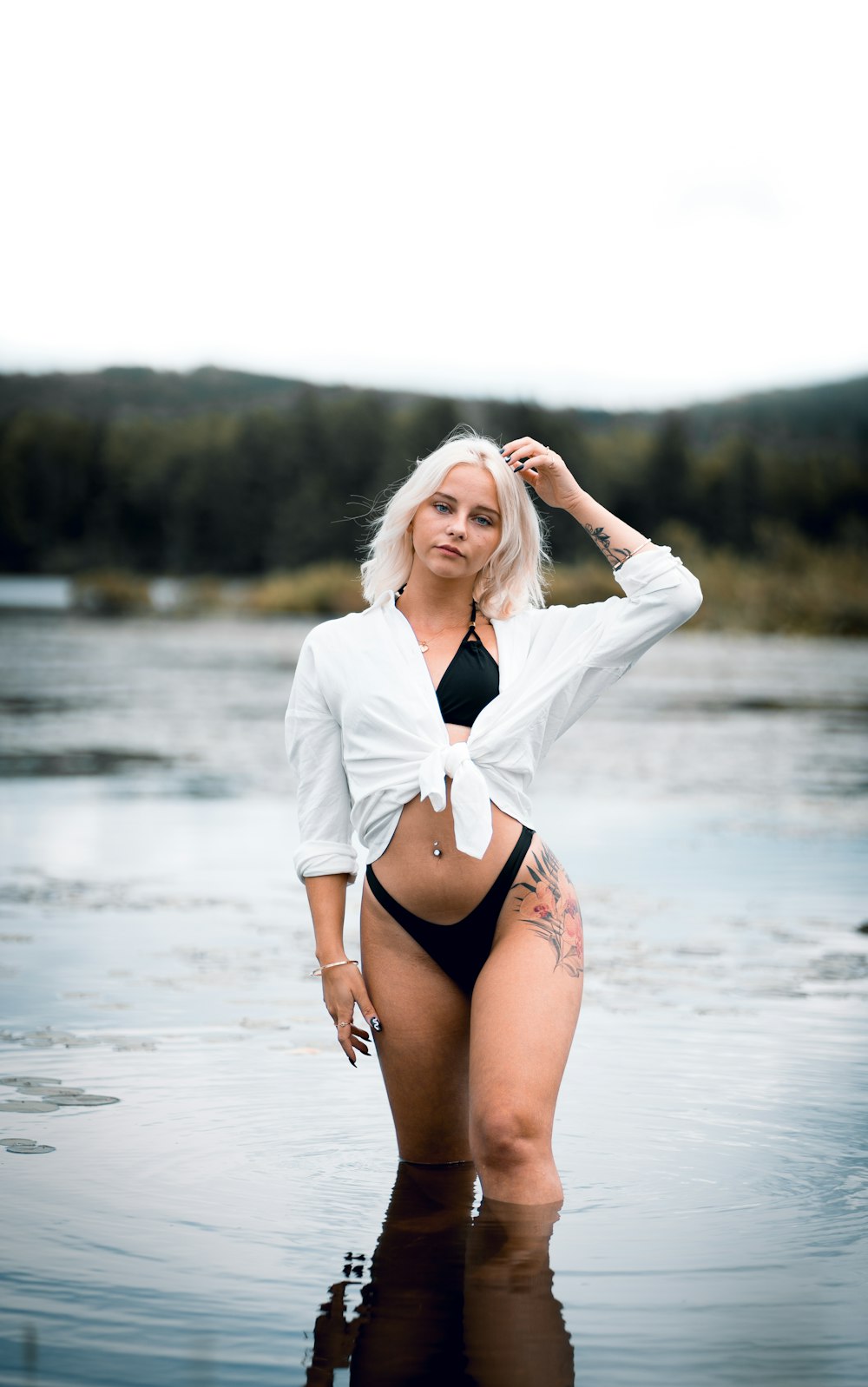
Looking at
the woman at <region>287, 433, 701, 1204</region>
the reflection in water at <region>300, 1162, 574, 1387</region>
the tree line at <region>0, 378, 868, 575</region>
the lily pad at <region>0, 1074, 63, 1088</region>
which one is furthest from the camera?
the tree line at <region>0, 378, 868, 575</region>

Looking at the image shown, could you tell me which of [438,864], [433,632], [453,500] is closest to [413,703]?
[433,632]

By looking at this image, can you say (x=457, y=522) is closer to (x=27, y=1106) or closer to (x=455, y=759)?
(x=455, y=759)

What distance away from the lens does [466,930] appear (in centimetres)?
444

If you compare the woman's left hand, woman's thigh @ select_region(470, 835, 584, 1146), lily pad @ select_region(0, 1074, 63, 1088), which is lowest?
lily pad @ select_region(0, 1074, 63, 1088)

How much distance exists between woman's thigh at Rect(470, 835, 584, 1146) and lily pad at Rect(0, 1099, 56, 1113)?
1726 millimetres

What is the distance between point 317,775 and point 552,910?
65cm

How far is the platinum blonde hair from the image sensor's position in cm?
458

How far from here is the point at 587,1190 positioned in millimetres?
4848

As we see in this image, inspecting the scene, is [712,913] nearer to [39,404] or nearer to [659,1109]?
[659,1109]

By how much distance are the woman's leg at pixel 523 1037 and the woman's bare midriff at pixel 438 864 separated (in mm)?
79

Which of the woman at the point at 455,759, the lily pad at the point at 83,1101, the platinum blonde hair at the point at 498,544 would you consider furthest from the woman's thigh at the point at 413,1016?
the lily pad at the point at 83,1101

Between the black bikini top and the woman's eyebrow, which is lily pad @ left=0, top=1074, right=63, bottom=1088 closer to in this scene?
the black bikini top

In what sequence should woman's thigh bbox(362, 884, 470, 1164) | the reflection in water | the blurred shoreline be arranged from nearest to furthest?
1. the reflection in water
2. woman's thigh bbox(362, 884, 470, 1164)
3. the blurred shoreline

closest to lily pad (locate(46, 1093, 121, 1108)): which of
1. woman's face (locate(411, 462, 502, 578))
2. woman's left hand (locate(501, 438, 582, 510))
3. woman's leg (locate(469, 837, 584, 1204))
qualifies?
woman's leg (locate(469, 837, 584, 1204))
